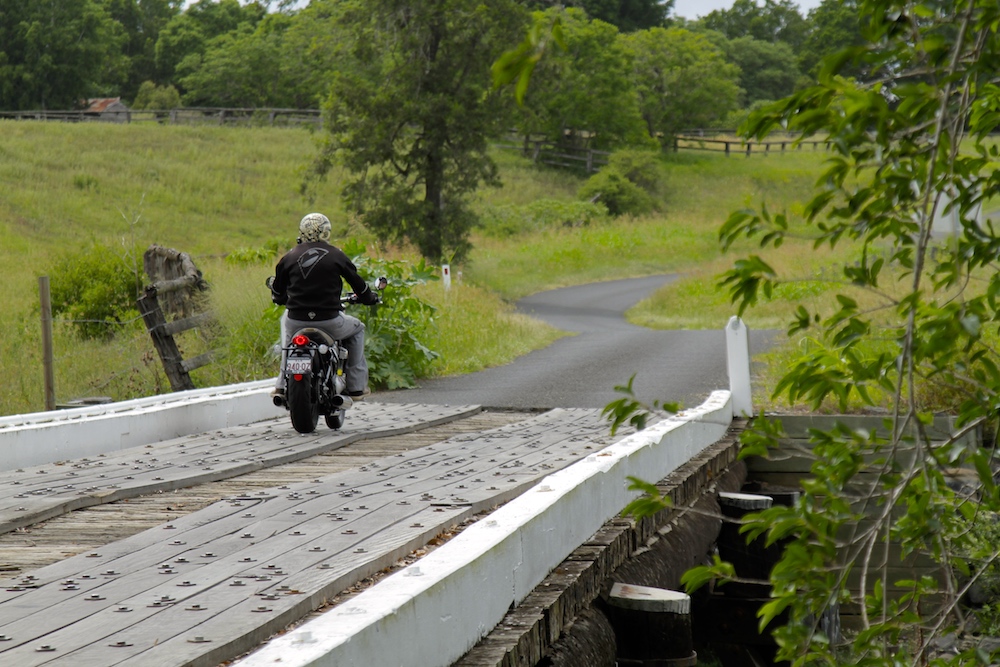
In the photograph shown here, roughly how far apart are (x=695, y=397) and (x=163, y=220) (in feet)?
116

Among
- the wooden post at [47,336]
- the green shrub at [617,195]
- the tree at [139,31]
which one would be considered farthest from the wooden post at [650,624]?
the tree at [139,31]

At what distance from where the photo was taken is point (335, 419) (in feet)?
33.1

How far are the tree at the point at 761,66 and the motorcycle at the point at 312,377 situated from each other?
3947 inches

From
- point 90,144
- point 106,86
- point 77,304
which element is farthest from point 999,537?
point 106,86

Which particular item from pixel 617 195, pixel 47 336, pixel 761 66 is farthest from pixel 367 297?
pixel 761 66

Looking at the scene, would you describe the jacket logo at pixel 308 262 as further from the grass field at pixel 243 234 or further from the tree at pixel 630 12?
the tree at pixel 630 12

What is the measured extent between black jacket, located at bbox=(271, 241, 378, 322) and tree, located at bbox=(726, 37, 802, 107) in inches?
3945

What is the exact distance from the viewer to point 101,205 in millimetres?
45688

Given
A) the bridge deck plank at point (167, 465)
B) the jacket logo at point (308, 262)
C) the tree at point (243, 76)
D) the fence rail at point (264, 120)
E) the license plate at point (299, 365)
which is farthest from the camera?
the tree at point (243, 76)

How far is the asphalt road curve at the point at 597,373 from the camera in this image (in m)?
13.8

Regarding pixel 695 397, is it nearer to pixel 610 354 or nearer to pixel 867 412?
pixel 867 412

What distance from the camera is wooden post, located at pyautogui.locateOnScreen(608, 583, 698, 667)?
590 cm

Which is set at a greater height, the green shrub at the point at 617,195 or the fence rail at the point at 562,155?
Result: the fence rail at the point at 562,155

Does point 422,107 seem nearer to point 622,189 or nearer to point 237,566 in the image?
point 237,566
